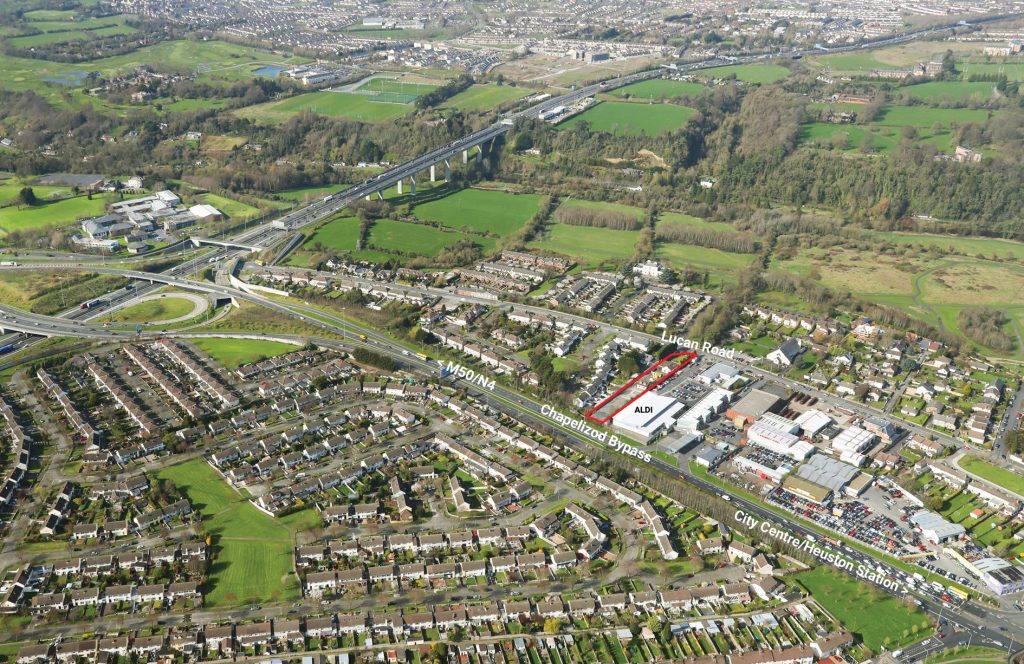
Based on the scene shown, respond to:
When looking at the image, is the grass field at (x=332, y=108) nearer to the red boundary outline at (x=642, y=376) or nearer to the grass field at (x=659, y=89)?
the grass field at (x=659, y=89)

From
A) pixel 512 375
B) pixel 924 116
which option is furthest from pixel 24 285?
pixel 924 116

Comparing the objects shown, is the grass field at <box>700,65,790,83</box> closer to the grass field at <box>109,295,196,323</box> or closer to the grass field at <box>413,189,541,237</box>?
the grass field at <box>413,189,541,237</box>

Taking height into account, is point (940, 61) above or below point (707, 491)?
above

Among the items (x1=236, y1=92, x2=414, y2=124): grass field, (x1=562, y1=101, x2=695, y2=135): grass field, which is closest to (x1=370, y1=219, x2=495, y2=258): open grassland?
(x1=236, y1=92, x2=414, y2=124): grass field

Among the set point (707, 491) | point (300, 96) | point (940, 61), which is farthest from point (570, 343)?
point (940, 61)

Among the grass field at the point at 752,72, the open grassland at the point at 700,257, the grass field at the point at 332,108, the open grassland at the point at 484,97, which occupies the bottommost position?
the open grassland at the point at 700,257

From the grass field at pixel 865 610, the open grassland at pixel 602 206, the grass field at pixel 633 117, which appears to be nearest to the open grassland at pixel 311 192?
the open grassland at pixel 602 206

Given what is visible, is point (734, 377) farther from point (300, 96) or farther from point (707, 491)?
point (300, 96)
